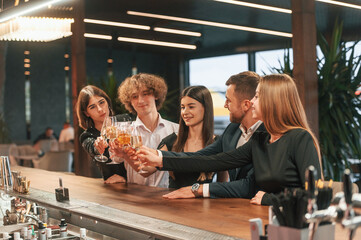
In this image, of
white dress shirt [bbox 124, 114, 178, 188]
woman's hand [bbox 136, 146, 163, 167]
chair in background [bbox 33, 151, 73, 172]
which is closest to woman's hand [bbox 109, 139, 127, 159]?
woman's hand [bbox 136, 146, 163, 167]

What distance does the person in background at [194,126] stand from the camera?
9.47 feet

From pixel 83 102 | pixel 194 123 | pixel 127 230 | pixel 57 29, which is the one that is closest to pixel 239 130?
pixel 194 123

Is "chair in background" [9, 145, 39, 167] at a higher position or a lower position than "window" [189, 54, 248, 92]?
lower

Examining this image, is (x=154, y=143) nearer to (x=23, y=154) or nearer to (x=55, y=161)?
(x=55, y=161)

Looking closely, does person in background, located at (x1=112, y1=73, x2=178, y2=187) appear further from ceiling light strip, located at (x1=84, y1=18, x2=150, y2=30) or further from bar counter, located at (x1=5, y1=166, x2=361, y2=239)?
ceiling light strip, located at (x1=84, y1=18, x2=150, y2=30)

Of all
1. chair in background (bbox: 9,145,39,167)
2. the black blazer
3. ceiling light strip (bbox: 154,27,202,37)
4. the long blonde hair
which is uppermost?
ceiling light strip (bbox: 154,27,202,37)

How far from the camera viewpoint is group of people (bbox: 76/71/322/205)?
206 cm

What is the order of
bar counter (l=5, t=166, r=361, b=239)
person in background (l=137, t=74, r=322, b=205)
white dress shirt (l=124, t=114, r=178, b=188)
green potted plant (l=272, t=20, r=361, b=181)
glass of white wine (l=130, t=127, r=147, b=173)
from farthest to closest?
green potted plant (l=272, t=20, r=361, b=181)
white dress shirt (l=124, t=114, r=178, b=188)
glass of white wine (l=130, t=127, r=147, b=173)
person in background (l=137, t=74, r=322, b=205)
bar counter (l=5, t=166, r=361, b=239)

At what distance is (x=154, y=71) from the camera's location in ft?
55.0

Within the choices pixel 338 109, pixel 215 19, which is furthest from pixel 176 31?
pixel 338 109

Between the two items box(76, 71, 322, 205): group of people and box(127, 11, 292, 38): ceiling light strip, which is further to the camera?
box(127, 11, 292, 38): ceiling light strip

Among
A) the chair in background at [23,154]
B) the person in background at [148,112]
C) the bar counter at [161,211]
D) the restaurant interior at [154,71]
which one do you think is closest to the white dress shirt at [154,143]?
the person in background at [148,112]

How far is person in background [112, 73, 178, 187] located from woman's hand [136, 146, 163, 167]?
0.85 meters

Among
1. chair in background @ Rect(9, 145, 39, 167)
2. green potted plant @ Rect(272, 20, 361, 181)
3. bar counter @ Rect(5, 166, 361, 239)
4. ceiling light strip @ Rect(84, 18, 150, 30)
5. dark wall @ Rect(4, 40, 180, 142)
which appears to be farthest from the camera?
dark wall @ Rect(4, 40, 180, 142)
